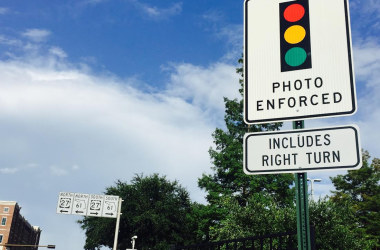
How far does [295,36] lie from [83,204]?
105ft

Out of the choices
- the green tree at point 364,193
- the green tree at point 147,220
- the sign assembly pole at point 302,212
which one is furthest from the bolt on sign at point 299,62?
the green tree at point 147,220

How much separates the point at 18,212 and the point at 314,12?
10697 centimetres

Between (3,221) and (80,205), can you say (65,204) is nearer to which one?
(80,205)

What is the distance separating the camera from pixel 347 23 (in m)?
2.79

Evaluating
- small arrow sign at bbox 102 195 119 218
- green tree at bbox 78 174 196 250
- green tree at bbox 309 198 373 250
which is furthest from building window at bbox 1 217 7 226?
green tree at bbox 309 198 373 250

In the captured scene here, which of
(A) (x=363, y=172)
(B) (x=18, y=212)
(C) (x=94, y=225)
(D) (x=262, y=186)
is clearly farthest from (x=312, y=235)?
(B) (x=18, y=212)

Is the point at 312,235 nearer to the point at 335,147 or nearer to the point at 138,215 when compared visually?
the point at 335,147

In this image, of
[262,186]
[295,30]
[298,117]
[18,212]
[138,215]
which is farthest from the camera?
[18,212]

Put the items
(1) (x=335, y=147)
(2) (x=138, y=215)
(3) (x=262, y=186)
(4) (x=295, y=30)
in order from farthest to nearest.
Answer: (2) (x=138, y=215) < (3) (x=262, y=186) < (4) (x=295, y=30) < (1) (x=335, y=147)

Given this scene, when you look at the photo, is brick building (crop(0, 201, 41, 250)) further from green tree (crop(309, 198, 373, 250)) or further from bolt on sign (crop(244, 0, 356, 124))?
bolt on sign (crop(244, 0, 356, 124))

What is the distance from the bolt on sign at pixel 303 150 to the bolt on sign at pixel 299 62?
5.4 inches

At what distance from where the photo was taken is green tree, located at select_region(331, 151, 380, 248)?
3862 centimetres

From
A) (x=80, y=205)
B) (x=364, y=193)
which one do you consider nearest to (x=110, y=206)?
(x=80, y=205)

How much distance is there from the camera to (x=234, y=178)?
115 feet
